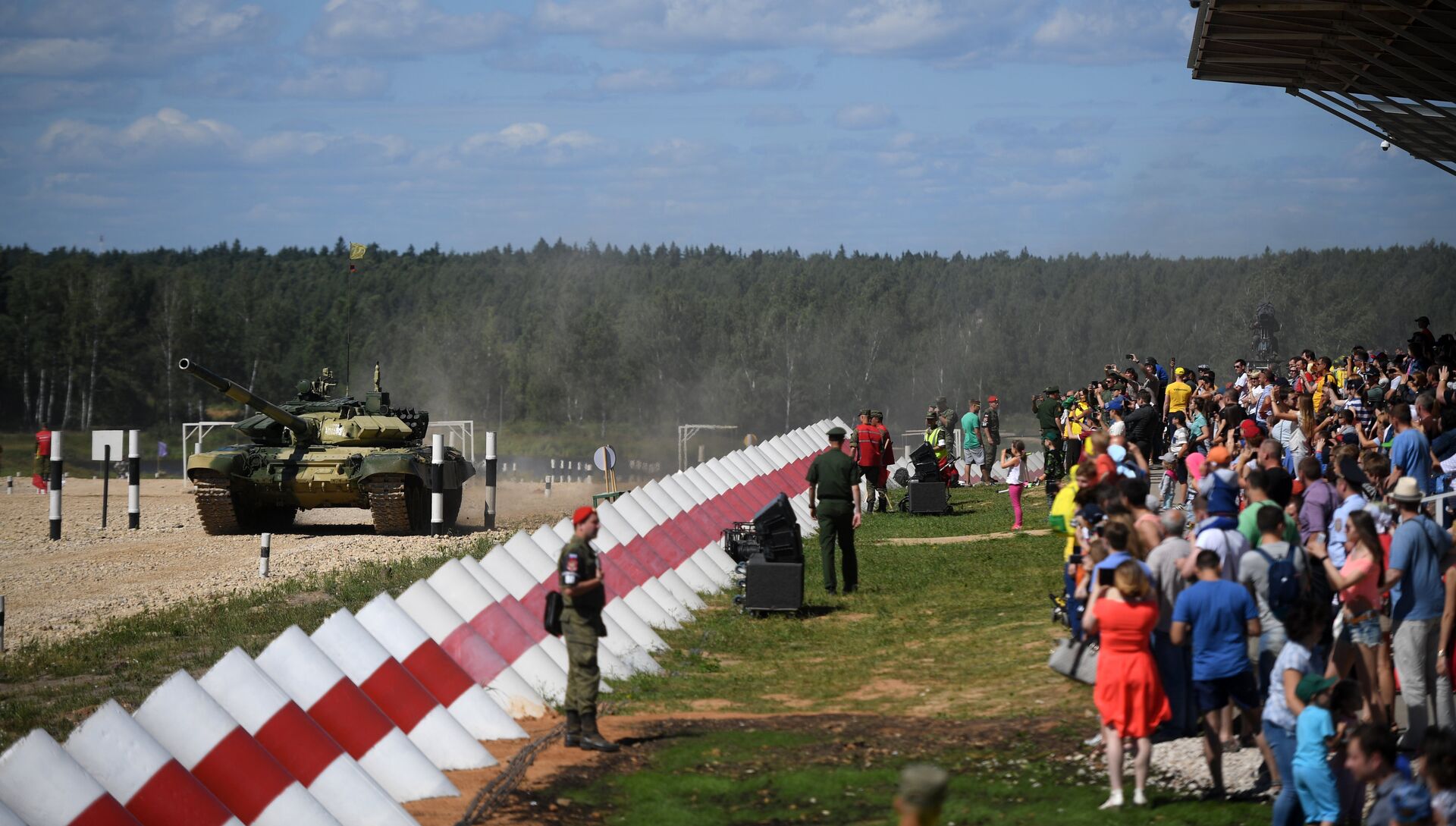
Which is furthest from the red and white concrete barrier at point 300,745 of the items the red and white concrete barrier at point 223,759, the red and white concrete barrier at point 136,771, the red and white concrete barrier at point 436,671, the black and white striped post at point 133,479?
the black and white striped post at point 133,479

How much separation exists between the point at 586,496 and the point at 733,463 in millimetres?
15826

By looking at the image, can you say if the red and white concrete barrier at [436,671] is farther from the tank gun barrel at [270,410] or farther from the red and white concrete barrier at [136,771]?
the tank gun barrel at [270,410]

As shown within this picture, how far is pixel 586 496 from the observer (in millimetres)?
38469

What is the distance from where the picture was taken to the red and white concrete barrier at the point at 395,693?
31.4ft

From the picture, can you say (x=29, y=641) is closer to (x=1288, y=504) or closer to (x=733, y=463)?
(x=733, y=463)

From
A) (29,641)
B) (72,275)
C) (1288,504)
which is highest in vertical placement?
(72,275)

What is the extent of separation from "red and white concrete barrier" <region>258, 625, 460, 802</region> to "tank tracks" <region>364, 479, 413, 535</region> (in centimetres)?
1664

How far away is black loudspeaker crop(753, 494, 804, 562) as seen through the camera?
1619 cm

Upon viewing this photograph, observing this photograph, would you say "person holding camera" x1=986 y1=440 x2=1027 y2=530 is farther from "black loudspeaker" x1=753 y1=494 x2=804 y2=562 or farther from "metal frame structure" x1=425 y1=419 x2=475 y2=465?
"metal frame structure" x1=425 y1=419 x2=475 y2=465

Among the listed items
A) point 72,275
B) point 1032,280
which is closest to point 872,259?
point 1032,280

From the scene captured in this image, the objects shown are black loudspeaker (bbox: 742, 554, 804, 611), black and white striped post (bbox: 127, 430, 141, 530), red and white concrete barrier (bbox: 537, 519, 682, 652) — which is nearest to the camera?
red and white concrete barrier (bbox: 537, 519, 682, 652)

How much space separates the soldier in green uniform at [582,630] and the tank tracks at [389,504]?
50.5ft

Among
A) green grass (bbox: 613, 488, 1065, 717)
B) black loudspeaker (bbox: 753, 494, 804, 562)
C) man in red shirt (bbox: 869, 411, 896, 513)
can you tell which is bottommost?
green grass (bbox: 613, 488, 1065, 717)

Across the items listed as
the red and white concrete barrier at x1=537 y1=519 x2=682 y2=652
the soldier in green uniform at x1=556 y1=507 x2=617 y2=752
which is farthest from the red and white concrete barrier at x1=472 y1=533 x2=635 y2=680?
the soldier in green uniform at x1=556 y1=507 x2=617 y2=752
